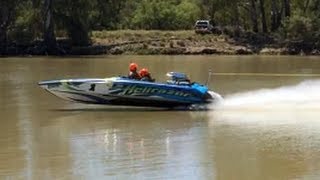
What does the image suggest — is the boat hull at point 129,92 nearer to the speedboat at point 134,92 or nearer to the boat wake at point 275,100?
the speedboat at point 134,92

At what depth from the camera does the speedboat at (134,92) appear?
21312 millimetres

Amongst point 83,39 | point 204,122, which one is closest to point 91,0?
point 83,39

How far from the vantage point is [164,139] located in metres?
16.5

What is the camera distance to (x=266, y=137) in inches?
649

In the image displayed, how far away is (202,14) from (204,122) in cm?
6819

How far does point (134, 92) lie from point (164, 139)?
5.01 m

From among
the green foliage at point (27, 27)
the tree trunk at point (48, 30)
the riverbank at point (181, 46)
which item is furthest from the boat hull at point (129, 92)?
the green foliage at point (27, 27)

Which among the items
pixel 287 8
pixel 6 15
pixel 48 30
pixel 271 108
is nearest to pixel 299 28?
pixel 287 8

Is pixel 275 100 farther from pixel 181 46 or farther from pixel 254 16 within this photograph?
pixel 254 16

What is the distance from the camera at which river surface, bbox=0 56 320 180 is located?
1288cm

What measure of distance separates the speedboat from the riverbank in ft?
135

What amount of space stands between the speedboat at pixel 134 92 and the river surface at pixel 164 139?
0.35 meters

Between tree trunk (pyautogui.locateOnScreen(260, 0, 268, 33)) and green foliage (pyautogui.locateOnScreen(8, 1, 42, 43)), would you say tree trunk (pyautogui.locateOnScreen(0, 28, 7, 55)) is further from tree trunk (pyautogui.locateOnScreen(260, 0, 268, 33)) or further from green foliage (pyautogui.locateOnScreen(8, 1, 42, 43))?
tree trunk (pyautogui.locateOnScreen(260, 0, 268, 33))

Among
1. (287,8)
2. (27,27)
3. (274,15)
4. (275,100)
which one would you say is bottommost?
(275,100)
